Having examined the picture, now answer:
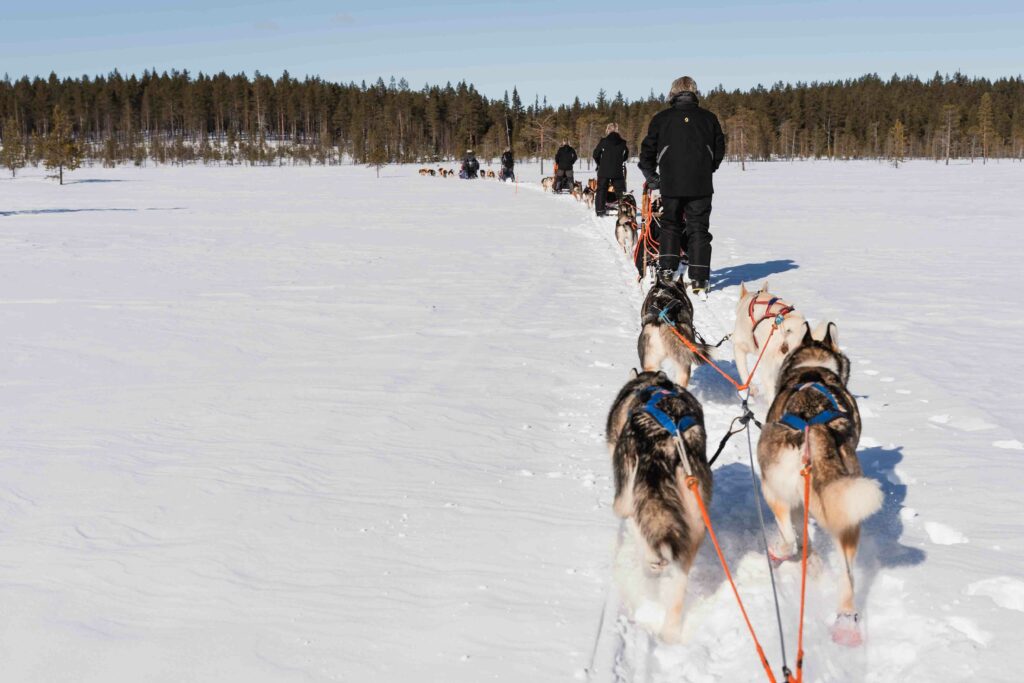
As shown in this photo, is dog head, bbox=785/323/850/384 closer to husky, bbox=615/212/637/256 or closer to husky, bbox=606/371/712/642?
husky, bbox=606/371/712/642

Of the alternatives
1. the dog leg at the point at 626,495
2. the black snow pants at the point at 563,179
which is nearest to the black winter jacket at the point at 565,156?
the black snow pants at the point at 563,179

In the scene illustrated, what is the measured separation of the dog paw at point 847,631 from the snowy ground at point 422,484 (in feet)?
0.14

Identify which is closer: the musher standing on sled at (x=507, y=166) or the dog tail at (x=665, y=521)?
the dog tail at (x=665, y=521)

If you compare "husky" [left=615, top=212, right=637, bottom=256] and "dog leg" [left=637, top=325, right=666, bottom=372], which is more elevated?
"husky" [left=615, top=212, right=637, bottom=256]

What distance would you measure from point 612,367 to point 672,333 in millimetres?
1329

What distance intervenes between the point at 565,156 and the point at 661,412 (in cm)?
2423

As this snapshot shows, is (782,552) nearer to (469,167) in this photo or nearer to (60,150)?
(469,167)

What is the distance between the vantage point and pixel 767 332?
15.6 feet

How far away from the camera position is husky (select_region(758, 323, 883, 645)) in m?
2.55

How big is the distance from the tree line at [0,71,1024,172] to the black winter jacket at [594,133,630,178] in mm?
73914

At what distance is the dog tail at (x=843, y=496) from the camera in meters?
2.48

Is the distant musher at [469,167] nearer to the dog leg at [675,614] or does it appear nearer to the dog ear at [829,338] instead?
the dog ear at [829,338]

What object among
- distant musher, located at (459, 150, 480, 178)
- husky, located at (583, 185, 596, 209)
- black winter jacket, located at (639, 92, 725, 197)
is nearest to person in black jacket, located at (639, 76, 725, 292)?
black winter jacket, located at (639, 92, 725, 197)

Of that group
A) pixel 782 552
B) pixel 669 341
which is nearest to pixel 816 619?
pixel 782 552
